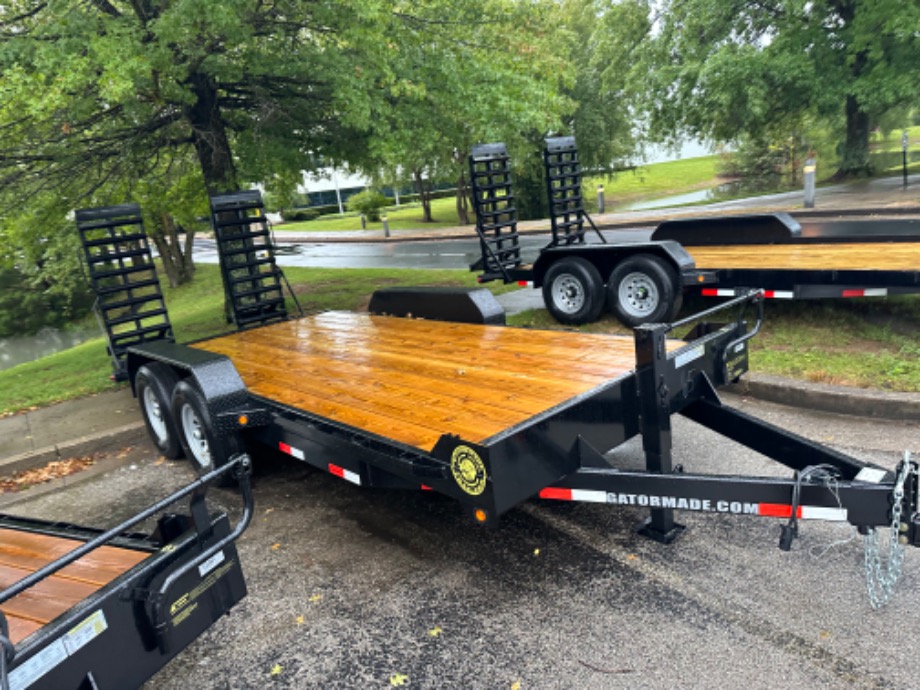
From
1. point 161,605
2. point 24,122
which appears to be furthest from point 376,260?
point 161,605

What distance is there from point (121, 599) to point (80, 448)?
4.71 meters

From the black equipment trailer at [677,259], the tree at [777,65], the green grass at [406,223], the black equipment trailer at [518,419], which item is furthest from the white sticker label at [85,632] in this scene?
the green grass at [406,223]

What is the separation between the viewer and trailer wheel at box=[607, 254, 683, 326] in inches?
283

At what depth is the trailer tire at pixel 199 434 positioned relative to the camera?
4.61 metres

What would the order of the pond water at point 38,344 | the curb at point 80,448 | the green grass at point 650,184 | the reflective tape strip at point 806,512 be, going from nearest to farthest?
the reflective tape strip at point 806,512 < the curb at point 80,448 < the pond water at point 38,344 < the green grass at point 650,184

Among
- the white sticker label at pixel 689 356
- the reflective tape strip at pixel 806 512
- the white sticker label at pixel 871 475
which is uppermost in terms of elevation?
the white sticker label at pixel 689 356

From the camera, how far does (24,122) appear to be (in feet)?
25.8

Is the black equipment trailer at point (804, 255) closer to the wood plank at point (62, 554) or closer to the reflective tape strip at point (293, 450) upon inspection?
the reflective tape strip at point (293, 450)

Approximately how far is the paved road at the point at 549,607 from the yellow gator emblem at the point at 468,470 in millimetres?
785

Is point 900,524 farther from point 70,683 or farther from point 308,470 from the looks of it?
point 308,470

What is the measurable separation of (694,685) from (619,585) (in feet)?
2.48

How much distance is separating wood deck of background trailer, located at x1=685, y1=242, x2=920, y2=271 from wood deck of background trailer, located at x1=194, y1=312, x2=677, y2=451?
3075 mm

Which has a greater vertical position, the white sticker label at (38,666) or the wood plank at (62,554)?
the white sticker label at (38,666)

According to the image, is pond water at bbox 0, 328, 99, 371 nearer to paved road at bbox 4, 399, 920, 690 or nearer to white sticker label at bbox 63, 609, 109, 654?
paved road at bbox 4, 399, 920, 690
